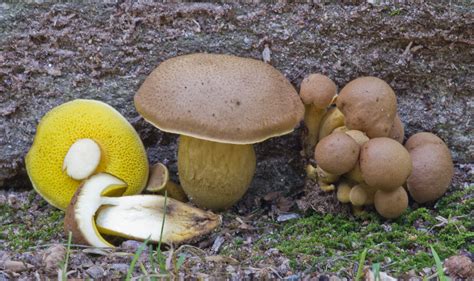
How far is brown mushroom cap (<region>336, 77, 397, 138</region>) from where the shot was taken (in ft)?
9.23

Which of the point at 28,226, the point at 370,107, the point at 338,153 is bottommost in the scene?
the point at 28,226

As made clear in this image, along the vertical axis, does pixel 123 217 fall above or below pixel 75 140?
below

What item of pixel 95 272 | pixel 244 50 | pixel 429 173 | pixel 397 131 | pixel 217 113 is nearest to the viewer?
pixel 95 272

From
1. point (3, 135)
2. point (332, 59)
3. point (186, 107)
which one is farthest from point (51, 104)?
point (332, 59)

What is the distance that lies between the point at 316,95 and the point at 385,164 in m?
0.46

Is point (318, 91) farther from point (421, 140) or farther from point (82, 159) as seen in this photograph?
point (82, 159)

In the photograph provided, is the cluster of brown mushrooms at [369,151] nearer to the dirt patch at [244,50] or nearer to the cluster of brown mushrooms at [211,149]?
the cluster of brown mushrooms at [211,149]

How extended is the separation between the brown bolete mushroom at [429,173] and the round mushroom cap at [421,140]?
57 mm

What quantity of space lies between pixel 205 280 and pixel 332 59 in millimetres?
1368

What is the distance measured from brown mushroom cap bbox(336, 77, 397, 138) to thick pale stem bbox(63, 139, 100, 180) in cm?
111

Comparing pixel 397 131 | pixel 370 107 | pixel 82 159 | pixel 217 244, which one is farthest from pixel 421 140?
pixel 82 159

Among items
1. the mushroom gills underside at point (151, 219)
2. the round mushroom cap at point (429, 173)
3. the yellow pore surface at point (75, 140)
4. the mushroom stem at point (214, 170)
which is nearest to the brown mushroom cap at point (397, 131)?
the round mushroom cap at point (429, 173)

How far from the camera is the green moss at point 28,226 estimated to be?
282cm

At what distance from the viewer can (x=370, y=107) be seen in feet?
9.22
